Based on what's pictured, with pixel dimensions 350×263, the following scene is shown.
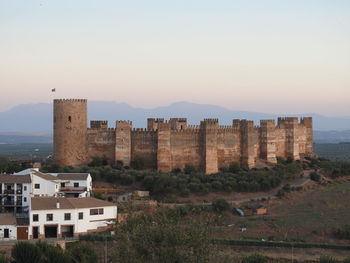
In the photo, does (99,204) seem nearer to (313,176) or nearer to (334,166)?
(313,176)

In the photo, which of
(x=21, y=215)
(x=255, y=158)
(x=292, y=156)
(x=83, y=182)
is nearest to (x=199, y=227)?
(x=21, y=215)

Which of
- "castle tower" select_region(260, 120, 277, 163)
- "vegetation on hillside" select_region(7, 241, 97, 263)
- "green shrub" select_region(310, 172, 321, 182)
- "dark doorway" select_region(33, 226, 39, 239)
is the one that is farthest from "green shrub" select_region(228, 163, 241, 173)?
"vegetation on hillside" select_region(7, 241, 97, 263)

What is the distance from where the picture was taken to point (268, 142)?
145 feet

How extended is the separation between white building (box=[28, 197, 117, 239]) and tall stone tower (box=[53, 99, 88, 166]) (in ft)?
30.2

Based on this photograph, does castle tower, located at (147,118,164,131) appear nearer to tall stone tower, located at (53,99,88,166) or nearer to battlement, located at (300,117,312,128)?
tall stone tower, located at (53,99,88,166)

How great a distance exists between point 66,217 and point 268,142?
19.1 m

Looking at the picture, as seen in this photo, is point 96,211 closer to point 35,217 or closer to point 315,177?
point 35,217

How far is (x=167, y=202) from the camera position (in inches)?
1346

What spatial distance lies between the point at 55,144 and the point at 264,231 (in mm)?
16397

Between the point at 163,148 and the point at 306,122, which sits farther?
the point at 306,122

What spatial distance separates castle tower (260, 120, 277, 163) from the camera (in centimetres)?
4416

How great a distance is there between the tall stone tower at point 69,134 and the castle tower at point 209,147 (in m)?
7.69

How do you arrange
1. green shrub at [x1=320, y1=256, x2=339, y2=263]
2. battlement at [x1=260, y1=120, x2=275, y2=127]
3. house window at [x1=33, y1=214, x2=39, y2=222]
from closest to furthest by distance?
1. green shrub at [x1=320, y1=256, x2=339, y2=263]
2. house window at [x1=33, y1=214, x2=39, y2=222]
3. battlement at [x1=260, y1=120, x2=275, y2=127]

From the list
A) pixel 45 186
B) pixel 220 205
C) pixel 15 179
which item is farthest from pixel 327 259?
pixel 15 179
